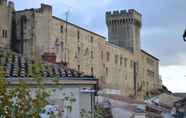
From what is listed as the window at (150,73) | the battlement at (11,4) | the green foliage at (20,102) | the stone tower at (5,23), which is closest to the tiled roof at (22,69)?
the green foliage at (20,102)

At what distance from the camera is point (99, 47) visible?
229 ft

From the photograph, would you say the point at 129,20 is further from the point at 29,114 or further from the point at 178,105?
the point at 29,114

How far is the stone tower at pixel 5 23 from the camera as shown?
58344mm

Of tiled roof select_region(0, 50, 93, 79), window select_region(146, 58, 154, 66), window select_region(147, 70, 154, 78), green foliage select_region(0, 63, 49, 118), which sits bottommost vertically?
green foliage select_region(0, 63, 49, 118)

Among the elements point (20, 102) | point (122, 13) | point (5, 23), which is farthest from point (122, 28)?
point (20, 102)

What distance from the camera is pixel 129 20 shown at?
85.4m

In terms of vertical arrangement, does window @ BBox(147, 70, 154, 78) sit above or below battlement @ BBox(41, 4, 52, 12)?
below

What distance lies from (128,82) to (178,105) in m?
54.0

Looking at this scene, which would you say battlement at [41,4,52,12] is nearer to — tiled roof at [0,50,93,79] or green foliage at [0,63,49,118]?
tiled roof at [0,50,93,79]

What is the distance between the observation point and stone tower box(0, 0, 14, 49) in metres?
58.3

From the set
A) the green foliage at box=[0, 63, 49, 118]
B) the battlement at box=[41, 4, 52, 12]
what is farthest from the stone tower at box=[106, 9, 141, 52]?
the green foliage at box=[0, 63, 49, 118]

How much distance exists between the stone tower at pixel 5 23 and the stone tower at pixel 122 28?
26185 mm

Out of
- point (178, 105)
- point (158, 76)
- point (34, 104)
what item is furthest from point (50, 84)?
point (158, 76)

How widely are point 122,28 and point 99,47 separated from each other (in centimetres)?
1557
